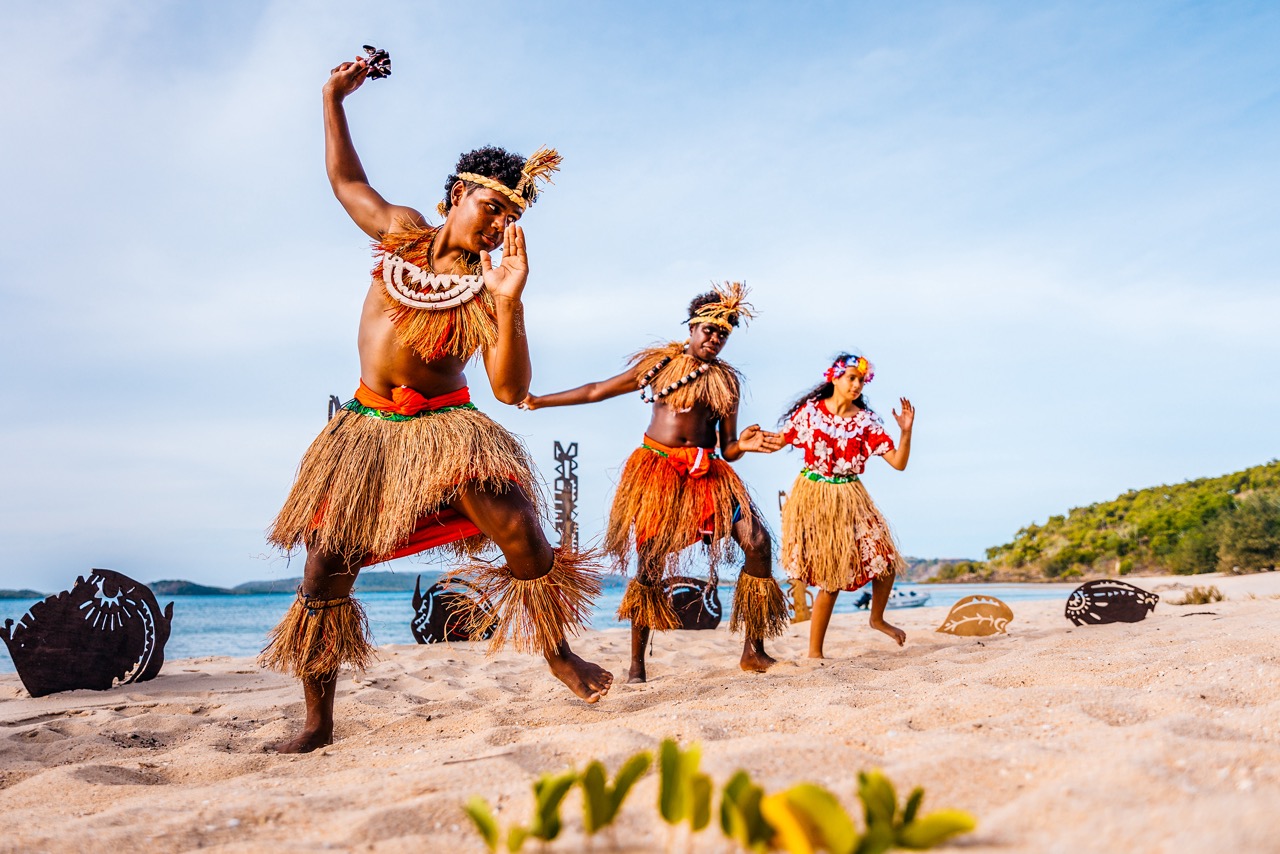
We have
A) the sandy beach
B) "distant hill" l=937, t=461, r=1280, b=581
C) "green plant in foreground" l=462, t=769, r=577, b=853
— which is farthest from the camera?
"distant hill" l=937, t=461, r=1280, b=581

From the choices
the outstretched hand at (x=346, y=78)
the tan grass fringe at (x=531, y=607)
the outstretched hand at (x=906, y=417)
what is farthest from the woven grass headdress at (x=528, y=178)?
the outstretched hand at (x=906, y=417)

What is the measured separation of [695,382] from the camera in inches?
174

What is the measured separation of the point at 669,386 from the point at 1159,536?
20.0 m

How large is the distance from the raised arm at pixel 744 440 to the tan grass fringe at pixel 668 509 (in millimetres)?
137

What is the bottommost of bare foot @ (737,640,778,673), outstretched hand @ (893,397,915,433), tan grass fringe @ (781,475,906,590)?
bare foot @ (737,640,778,673)

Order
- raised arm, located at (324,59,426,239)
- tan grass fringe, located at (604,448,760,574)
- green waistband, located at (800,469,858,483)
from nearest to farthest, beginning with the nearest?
raised arm, located at (324,59,426,239)
tan grass fringe, located at (604,448,760,574)
green waistband, located at (800,469,858,483)

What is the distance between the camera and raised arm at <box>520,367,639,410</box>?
4.34 meters

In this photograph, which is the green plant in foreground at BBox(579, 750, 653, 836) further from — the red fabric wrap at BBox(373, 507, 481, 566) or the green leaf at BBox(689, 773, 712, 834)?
the red fabric wrap at BBox(373, 507, 481, 566)

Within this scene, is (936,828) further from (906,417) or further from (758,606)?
(906,417)

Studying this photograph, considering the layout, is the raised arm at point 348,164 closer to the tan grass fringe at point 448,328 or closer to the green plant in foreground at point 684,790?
the tan grass fringe at point 448,328

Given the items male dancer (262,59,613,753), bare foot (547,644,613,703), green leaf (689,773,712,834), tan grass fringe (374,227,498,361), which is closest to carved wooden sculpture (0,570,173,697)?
male dancer (262,59,613,753)

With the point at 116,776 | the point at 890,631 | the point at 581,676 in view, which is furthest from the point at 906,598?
the point at 116,776

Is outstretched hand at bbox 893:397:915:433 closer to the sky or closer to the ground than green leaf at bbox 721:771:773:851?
closer to the sky

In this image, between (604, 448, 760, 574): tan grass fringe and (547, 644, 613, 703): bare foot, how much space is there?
52.2 inches
